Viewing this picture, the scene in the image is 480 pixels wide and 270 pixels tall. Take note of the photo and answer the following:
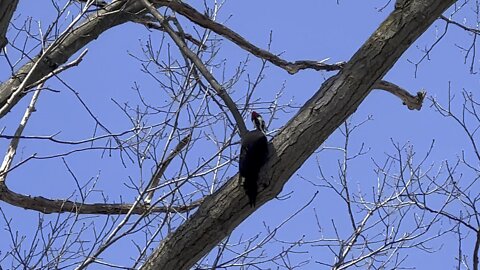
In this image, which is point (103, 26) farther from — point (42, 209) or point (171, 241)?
point (171, 241)

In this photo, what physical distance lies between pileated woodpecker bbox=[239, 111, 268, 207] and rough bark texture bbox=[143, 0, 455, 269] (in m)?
0.03

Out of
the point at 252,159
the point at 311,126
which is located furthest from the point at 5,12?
the point at 311,126

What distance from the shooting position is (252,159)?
3072 mm

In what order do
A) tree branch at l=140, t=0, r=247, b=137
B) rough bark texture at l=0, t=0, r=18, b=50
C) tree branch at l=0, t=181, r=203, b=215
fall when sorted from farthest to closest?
tree branch at l=0, t=181, r=203, b=215 → tree branch at l=140, t=0, r=247, b=137 → rough bark texture at l=0, t=0, r=18, b=50

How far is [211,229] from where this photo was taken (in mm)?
3109

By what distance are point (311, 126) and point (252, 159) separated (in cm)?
26

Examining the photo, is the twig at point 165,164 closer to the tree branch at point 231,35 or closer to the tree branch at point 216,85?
the tree branch at point 231,35

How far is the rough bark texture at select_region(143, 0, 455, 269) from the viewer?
3084mm

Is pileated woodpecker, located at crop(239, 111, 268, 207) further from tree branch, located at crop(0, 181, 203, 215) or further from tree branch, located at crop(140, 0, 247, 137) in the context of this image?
tree branch, located at crop(0, 181, 203, 215)

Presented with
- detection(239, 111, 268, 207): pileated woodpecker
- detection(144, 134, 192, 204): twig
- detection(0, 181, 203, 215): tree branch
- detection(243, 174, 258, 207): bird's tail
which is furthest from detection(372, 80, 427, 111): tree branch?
detection(0, 181, 203, 215): tree branch

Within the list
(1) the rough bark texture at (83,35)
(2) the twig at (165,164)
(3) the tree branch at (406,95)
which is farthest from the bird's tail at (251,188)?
(3) the tree branch at (406,95)

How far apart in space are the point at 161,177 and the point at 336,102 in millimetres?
1544

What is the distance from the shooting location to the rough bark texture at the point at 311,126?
3084 mm

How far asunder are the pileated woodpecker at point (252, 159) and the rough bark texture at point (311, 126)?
0.03 metres
